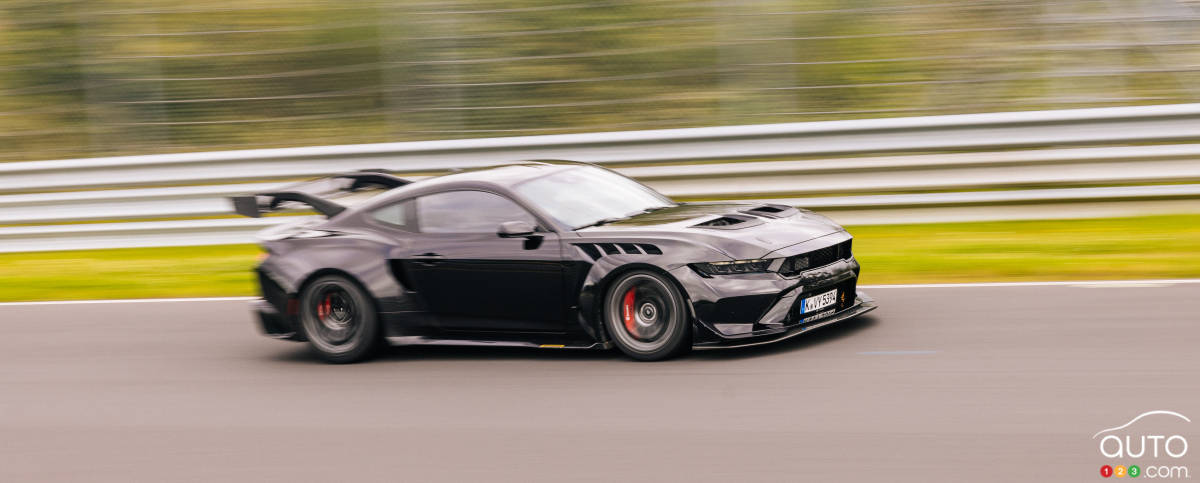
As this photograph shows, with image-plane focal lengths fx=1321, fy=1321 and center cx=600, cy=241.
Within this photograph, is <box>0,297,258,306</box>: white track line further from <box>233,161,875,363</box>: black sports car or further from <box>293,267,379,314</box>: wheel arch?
<box>293,267,379,314</box>: wheel arch

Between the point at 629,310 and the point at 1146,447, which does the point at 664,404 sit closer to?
the point at 629,310


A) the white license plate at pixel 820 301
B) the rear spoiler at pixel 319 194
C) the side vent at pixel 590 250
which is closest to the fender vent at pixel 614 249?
the side vent at pixel 590 250

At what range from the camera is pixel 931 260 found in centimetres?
1082

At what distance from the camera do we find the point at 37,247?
14070 millimetres

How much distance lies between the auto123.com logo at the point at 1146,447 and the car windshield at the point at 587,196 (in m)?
3.42

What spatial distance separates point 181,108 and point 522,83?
387 centimetres

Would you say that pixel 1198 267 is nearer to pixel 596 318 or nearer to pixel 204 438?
pixel 596 318

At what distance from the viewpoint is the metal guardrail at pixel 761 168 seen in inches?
467

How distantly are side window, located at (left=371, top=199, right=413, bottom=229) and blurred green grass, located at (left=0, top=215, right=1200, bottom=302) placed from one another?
11.4 feet

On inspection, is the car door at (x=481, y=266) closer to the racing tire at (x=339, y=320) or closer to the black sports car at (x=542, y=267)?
the black sports car at (x=542, y=267)

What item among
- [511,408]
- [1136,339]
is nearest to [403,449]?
[511,408]

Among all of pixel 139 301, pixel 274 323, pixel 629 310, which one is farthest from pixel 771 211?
pixel 139 301

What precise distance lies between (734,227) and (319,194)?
2.98m

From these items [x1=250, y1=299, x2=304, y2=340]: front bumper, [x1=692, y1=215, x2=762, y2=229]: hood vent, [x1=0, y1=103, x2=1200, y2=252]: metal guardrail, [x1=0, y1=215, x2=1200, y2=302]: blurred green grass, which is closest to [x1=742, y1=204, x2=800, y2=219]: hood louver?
[x1=692, y1=215, x2=762, y2=229]: hood vent
